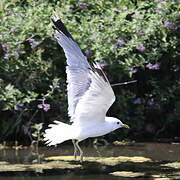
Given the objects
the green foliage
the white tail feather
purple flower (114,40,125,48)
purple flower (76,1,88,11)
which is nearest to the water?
the white tail feather

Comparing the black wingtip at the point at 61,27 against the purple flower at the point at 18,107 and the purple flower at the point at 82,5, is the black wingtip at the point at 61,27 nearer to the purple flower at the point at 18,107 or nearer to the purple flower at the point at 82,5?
the purple flower at the point at 18,107

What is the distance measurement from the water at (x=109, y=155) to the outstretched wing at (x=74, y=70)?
0.76m

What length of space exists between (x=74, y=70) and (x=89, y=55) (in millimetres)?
2037

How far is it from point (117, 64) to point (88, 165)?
2.06 m

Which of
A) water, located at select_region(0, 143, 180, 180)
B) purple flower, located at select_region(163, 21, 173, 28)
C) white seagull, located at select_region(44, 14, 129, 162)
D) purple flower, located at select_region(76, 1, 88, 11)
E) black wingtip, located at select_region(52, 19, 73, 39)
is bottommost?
water, located at select_region(0, 143, 180, 180)

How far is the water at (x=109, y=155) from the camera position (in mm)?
6758

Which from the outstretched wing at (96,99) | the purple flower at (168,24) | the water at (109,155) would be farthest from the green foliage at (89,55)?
the outstretched wing at (96,99)

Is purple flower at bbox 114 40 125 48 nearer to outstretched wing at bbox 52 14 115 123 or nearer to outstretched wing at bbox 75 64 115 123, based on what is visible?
outstretched wing at bbox 52 14 115 123

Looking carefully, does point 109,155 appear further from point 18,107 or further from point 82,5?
point 82,5

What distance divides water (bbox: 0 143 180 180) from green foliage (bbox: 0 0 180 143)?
1.80 feet

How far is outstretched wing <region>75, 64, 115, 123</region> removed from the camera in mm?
5973

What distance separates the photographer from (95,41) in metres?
8.72

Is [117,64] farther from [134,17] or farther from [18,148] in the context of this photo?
[18,148]

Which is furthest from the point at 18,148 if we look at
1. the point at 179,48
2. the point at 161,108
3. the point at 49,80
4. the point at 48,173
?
the point at 179,48
